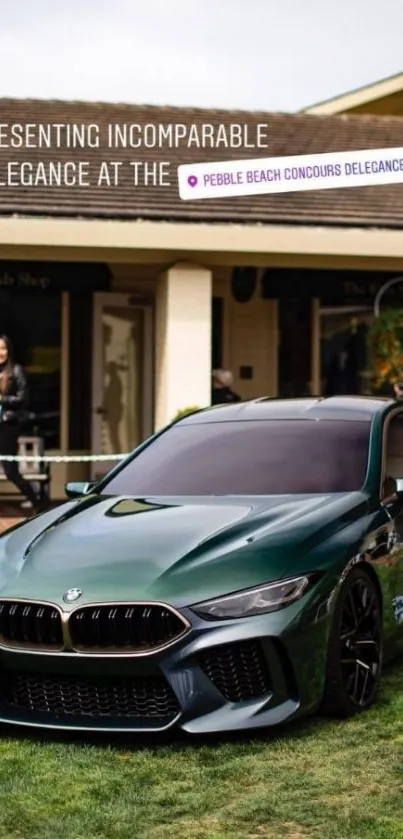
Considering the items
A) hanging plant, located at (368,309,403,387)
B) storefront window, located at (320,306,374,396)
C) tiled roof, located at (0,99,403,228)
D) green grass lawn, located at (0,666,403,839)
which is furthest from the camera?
storefront window, located at (320,306,374,396)

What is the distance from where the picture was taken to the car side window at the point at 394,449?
6457 millimetres

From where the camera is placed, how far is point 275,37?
55.8 feet

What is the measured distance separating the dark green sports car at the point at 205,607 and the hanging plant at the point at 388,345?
1017 cm

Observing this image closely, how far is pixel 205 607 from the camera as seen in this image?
4.99m

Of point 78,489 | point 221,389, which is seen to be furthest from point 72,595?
point 221,389

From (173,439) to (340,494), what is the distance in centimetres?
125

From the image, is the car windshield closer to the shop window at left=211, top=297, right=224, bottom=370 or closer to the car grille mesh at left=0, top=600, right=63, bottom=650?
the car grille mesh at left=0, top=600, right=63, bottom=650

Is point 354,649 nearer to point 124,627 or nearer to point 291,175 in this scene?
point 124,627

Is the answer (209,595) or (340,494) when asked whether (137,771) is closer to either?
(209,595)

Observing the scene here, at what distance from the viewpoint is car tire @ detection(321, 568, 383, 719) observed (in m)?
5.28

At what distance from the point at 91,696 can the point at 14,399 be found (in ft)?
29.5

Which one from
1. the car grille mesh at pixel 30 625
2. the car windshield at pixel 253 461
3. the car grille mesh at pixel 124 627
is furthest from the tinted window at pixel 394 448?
the car grille mesh at pixel 30 625

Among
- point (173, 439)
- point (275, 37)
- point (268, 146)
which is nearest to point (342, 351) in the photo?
point (268, 146)

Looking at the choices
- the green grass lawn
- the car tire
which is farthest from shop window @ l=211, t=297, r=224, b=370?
the green grass lawn
